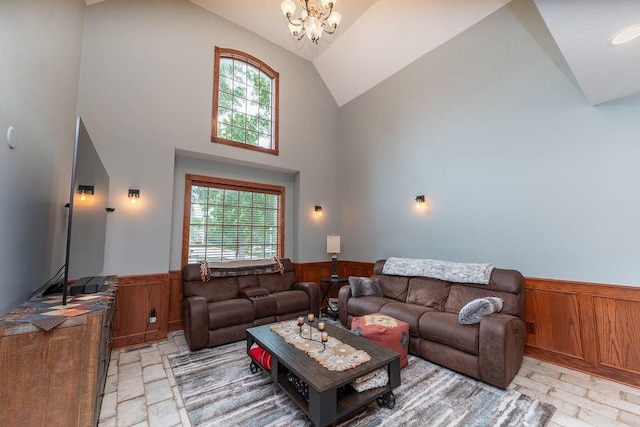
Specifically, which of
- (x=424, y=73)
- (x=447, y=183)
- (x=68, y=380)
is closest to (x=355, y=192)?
(x=447, y=183)

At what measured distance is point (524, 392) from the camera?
2355 mm

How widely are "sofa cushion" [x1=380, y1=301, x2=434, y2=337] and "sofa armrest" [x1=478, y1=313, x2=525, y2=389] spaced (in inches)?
27.0

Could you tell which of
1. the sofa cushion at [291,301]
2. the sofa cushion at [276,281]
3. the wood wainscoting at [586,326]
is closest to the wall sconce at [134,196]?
the sofa cushion at [276,281]

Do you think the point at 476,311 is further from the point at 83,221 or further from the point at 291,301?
the point at 83,221

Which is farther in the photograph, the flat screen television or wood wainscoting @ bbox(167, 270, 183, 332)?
wood wainscoting @ bbox(167, 270, 183, 332)

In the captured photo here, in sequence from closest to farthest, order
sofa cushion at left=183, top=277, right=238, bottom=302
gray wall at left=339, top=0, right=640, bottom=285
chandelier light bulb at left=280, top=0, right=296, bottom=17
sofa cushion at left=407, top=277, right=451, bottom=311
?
gray wall at left=339, top=0, right=640, bottom=285, chandelier light bulb at left=280, top=0, right=296, bottom=17, sofa cushion at left=407, top=277, right=451, bottom=311, sofa cushion at left=183, top=277, right=238, bottom=302

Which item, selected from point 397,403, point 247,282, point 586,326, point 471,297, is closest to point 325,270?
point 247,282

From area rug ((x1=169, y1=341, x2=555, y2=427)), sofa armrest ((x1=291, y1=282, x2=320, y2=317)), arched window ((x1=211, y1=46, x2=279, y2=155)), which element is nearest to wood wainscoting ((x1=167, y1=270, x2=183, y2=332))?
area rug ((x1=169, y1=341, x2=555, y2=427))

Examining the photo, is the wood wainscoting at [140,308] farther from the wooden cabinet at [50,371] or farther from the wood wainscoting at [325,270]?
the wood wainscoting at [325,270]

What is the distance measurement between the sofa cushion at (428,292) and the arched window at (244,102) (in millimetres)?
3344

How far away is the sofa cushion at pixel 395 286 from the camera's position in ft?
12.7

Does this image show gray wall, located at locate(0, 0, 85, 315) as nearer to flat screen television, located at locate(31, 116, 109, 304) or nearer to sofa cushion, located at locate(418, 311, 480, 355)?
flat screen television, located at locate(31, 116, 109, 304)

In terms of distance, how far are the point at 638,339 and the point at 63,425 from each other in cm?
460

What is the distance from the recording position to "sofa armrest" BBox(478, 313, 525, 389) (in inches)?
93.3
